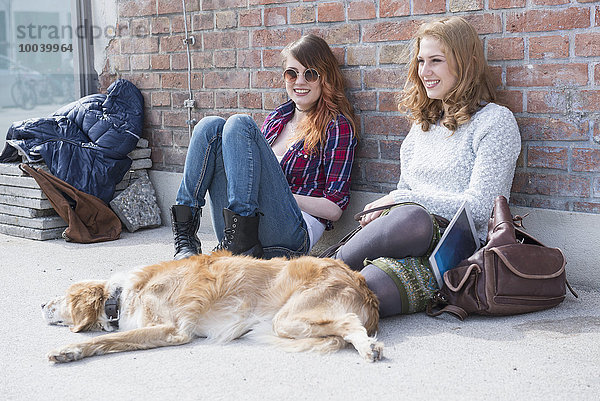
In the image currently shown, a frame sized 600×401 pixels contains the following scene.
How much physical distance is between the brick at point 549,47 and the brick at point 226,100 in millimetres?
1955

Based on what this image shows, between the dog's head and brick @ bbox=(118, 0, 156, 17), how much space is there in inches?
107

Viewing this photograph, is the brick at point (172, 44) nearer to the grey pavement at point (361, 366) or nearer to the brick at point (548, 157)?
the grey pavement at point (361, 366)

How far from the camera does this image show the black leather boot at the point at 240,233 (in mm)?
3248

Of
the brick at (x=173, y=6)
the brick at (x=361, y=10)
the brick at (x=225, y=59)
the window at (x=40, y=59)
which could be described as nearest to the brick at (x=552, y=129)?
the brick at (x=361, y=10)

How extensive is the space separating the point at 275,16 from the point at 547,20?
5.41 feet

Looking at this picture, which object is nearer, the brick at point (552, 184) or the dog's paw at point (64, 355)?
the dog's paw at point (64, 355)

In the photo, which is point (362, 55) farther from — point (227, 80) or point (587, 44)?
point (587, 44)

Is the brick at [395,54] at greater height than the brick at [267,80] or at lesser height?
greater

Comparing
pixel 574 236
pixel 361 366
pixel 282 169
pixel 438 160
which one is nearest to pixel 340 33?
pixel 282 169

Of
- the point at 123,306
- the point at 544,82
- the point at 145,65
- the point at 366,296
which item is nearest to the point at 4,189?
the point at 145,65

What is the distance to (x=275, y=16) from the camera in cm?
414

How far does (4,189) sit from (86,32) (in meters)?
1.43

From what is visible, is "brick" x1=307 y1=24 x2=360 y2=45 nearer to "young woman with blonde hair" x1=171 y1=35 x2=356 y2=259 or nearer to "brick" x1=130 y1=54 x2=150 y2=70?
"young woman with blonde hair" x1=171 y1=35 x2=356 y2=259

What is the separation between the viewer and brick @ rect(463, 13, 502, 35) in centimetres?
329
